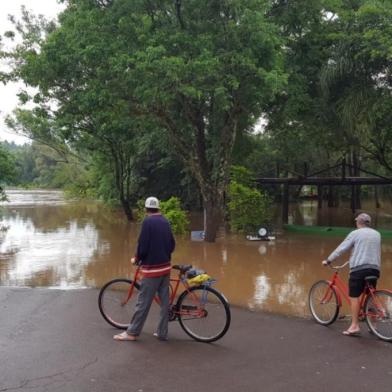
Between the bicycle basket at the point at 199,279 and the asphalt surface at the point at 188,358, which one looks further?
the bicycle basket at the point at 199,279

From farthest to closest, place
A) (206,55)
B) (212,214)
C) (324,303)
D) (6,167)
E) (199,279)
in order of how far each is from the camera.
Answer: (6,167) → (212,214) → (206,55) → (324,303) → (199,279)

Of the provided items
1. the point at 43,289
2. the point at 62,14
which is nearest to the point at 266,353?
the point at 43,289

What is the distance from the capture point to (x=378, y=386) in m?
4.43

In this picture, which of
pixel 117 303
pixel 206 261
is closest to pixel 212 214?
pixel 206 261

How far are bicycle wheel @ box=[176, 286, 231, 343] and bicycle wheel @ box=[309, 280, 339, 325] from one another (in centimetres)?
158

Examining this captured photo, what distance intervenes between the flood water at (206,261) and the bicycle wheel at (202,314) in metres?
1.97

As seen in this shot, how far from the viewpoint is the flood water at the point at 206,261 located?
30.2 feet

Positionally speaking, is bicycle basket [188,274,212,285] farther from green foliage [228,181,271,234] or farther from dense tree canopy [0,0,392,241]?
green foliage [228,181,271,234]

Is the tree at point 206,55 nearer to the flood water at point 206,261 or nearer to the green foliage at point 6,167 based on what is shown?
the flood water at point 206,261

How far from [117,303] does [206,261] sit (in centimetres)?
642

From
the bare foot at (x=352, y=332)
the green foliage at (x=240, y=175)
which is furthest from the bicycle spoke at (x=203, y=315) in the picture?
the green foliage at (x=240, y=175)

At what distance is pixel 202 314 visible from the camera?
19.3 ft

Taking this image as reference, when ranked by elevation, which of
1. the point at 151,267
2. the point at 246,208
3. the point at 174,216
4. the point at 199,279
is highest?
the point at 246,208

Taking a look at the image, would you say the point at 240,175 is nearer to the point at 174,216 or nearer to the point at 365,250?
the point at 174,216
